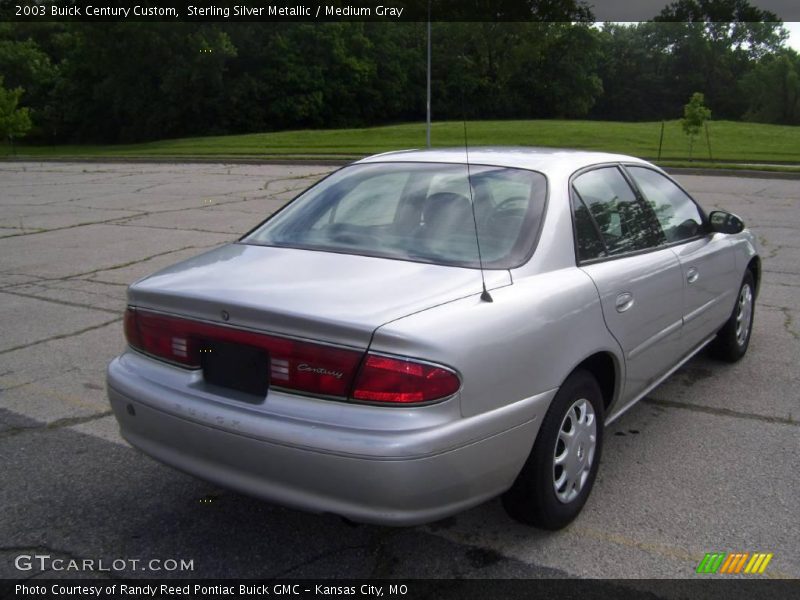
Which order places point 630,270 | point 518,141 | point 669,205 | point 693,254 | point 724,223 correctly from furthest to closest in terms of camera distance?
point 518,141, point 724,223, point 669,205, point 693,254, point 630,270

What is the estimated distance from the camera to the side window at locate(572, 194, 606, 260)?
347 centimetres

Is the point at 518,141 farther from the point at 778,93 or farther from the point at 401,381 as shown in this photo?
the point at 778,93

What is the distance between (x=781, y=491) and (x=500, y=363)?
1.71 metres

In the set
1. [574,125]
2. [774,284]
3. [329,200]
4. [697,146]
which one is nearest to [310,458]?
[329,200]

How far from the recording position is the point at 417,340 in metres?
2.56

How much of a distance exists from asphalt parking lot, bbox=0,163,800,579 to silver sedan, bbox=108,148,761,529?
0.96 feet

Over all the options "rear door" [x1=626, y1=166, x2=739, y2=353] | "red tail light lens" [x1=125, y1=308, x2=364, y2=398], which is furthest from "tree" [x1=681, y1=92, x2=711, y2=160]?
"red tail light lens" [x1=125, y1=308, x2=364, y2=398]

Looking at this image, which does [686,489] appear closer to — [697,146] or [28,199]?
[28,199]

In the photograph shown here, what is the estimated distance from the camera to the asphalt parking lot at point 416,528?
3.00m

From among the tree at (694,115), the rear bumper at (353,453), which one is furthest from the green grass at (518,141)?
the rear bumper at (353,453)

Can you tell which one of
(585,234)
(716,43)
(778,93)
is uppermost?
(716,43)

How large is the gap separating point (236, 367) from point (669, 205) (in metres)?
2.86

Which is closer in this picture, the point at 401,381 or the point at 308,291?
the point at 401,381

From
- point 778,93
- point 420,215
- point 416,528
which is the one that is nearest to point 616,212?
point 420,215
